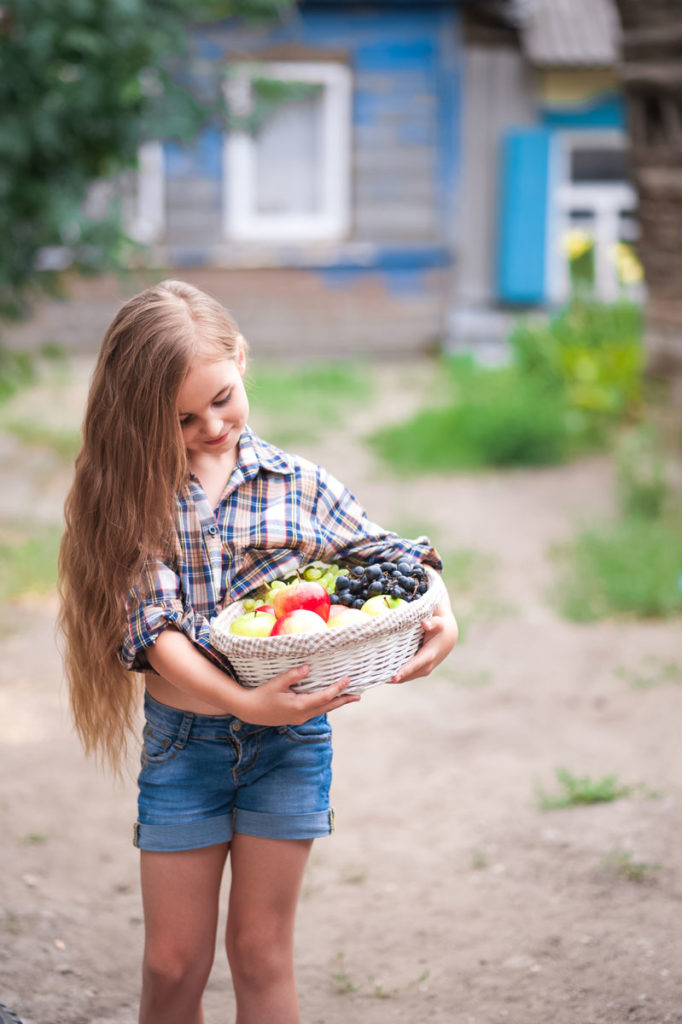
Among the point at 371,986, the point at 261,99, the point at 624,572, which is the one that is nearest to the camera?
the point at 371,986

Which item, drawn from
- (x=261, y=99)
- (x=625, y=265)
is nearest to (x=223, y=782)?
(x=261, y=99)

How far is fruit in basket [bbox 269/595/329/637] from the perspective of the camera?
1.73 meters

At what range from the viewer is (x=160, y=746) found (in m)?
1.94

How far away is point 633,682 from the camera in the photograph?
425 cm

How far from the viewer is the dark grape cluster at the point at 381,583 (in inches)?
75.0

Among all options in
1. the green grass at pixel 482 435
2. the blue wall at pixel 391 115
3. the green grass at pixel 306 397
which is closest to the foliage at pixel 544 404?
the green grass at pixel 482 435

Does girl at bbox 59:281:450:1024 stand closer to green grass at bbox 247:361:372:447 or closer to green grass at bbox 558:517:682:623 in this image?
green grass at bbox 558:517:682:623

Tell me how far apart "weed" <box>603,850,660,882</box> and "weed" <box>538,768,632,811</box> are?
32 centimetres

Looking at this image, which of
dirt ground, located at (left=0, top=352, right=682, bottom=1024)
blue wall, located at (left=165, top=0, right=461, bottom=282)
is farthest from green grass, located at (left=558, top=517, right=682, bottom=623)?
blue wall, located at (left=165, top=0, right=461, bottom=282)

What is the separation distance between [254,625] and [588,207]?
1145 centimetres

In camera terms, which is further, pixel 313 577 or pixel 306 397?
pixel 306 397

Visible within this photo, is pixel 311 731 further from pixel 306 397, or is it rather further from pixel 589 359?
pixel 306 397

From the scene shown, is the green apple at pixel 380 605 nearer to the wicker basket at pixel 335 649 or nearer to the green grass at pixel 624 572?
the wicker basket at pixel 335 649

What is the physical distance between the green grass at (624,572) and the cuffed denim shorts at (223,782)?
10.1 ft
